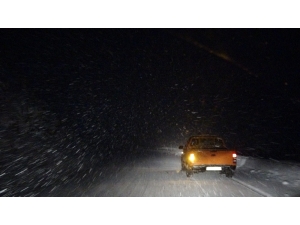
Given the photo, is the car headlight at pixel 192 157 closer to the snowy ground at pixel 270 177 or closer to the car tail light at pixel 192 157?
the car tail light at pixel 192 157

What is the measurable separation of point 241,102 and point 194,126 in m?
37.8

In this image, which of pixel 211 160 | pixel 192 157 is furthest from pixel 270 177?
pixel 192 157

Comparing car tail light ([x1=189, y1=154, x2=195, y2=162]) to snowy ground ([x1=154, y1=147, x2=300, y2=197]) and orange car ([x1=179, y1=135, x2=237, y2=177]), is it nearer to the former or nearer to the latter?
orange car ([x1=179, y1=135, x2=237, y2=177])

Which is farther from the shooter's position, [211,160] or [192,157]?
[192,157]

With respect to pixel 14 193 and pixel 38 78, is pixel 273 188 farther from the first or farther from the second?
pixel 38 78

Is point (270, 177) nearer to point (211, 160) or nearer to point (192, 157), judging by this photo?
point (211, 160)

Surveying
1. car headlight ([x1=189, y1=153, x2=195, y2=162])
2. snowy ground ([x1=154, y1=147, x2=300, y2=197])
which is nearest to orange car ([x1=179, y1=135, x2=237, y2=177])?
car headlight ([x1=189, y1=153, x2=195, y2=162])

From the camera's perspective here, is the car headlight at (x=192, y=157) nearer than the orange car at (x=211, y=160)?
No

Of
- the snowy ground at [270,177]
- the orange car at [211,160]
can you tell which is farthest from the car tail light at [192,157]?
the snowy ground at [270,177]

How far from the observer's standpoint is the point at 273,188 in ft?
39.3

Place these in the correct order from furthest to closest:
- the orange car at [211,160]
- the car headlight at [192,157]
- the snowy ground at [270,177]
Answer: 1. the car headlight at [192,157]
2. the orange car at [211,160]
3. the snowy ground at [270,177]

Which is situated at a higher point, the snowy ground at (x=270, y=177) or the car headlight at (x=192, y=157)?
the car headlight at (x=192, y=157)

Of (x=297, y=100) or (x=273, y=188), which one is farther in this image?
(x=297, y=100)
